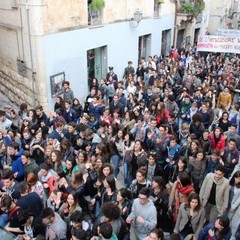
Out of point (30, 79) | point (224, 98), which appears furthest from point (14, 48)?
point (224, 98)

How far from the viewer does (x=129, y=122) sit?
28.0 ft

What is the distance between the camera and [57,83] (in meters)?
11.6

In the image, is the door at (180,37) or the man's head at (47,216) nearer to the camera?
the man's head at (47,216)

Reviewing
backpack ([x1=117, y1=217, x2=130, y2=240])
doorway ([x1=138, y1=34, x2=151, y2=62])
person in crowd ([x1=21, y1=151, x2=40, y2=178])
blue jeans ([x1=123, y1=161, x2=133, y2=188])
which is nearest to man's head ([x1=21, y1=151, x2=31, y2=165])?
person in crowd ([x1=21, y1=151, x2=40, y2=178])

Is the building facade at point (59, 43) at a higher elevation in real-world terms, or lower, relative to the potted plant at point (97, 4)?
lower

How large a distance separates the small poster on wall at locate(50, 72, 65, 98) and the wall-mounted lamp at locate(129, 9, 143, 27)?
5.12 metres

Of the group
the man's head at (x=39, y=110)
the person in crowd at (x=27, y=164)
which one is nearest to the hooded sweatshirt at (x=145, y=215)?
the person in crowd at (x=27, y=164)

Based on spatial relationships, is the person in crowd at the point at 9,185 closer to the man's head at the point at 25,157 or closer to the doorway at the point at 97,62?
the man's head at the point at 25,157

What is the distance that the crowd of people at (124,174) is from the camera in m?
4.70

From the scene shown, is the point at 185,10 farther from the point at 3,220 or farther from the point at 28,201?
the point at 3,220

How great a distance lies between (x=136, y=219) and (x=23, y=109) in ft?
17.0

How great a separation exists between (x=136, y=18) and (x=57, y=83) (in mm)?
5538

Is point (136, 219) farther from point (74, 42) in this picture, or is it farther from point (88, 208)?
point (74, 42)

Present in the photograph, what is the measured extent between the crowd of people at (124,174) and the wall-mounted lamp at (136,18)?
19.7ft
